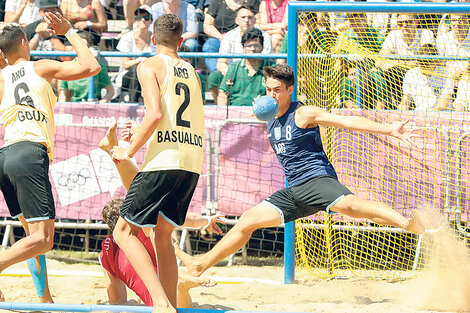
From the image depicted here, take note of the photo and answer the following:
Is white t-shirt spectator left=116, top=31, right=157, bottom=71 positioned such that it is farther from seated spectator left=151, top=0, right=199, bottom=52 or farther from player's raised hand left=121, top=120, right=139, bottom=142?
player's raised hand left=121, top=120, right=139, bottom=142

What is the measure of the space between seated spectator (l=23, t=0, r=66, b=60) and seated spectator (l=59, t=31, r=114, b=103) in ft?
1.69

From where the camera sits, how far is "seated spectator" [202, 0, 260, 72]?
8445 mm

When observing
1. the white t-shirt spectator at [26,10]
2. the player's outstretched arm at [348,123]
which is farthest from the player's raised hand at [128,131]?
the white t-shirt spectator at [26,10]

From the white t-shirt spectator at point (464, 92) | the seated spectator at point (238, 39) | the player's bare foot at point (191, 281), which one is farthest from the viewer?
the seated spectator at point (238, 39)

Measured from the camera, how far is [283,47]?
8008 mm

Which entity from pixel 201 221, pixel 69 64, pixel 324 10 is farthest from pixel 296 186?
pixel 69 64

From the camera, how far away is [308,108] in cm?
497

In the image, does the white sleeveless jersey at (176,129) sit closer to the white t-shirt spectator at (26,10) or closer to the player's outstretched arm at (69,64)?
the player's outstretched arm at (69,64)

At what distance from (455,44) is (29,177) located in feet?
14.1

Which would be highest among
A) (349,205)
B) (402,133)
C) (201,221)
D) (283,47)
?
(283,47)

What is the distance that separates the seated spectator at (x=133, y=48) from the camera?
8.01 meters

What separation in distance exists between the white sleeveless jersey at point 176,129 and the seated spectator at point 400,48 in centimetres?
288

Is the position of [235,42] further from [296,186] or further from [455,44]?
[296,186]

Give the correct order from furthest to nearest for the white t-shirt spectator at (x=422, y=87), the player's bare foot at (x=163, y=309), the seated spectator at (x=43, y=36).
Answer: the seated spectator at (x=43, y=36) → the white t-shirt spectator at (x=422, y=87) → the player's bare foot at (x=163, y=309)
